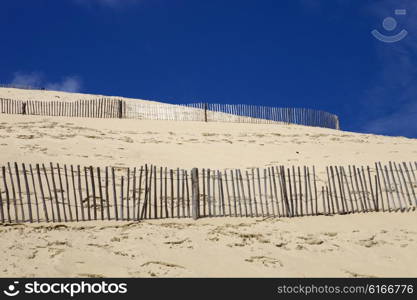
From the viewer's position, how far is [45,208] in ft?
22.8

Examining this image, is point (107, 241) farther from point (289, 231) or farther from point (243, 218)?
point (289, 231)

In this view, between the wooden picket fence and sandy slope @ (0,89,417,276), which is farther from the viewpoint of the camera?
the wooden picket fence

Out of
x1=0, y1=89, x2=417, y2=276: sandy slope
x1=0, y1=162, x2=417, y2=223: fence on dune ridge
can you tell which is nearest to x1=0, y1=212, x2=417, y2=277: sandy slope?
x1=0, y1=89, x2=417, y2=276: sandy slope

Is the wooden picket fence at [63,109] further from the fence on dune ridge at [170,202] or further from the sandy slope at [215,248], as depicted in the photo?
the sandy slope at [215,248]

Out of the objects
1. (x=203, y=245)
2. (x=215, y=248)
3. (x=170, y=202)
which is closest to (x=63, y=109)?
(x=170, y=202)

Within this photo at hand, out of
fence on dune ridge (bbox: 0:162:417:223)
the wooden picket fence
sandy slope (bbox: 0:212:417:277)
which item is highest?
the wooden picket fence

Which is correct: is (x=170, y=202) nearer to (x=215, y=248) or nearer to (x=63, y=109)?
(x=215, y=248)

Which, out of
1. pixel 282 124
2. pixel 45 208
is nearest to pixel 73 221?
pixel 45 208

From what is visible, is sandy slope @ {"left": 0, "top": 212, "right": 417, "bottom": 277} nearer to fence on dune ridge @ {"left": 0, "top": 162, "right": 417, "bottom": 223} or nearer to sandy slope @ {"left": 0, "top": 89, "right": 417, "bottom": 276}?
sandy slope @ {"left": 0, "top": 89, "right": 417, "bottom": 276}

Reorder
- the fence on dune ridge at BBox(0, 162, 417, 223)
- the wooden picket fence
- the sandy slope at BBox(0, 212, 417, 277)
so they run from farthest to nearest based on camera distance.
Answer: the wooden picket fence
the fence on dune ridge at BBox(0, 162, 417, 223)
the sandy slope at BBox(0, 212, 417, 277)

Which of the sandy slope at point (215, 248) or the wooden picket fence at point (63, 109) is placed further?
the wooden picket fence at point (63, 109)

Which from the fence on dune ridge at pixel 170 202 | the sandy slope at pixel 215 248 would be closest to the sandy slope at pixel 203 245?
the sandy slope at pixel 215 248

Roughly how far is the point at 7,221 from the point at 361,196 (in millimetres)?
6642

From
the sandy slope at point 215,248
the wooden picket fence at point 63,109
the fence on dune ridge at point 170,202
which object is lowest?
A: the sandy slope at point 215,248
